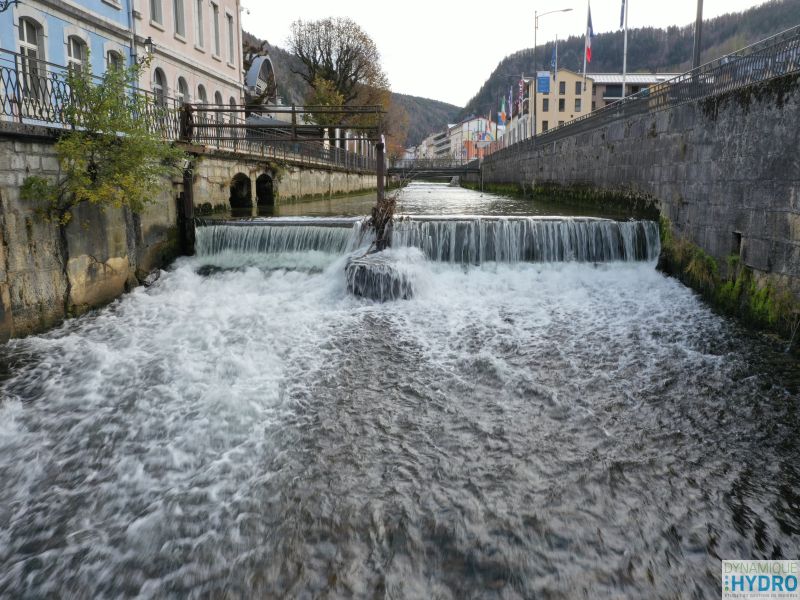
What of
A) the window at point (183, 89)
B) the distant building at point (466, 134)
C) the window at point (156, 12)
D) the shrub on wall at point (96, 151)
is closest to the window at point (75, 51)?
the window at point (156, 12)

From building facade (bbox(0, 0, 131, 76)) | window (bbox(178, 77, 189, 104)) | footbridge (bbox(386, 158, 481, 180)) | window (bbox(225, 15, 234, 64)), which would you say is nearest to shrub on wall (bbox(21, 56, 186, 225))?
building facade (bbox(0, 0, 131, 76))

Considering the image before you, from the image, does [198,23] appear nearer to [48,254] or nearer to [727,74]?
[48,254]

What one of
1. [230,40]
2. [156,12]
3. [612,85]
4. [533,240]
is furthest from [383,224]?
[612,85]

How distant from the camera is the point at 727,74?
→ 33.9 feet

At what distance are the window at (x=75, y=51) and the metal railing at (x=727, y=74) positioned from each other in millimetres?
14584

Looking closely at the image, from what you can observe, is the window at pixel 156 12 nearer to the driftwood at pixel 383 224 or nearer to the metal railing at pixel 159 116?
the metal railing at pixel 159 116

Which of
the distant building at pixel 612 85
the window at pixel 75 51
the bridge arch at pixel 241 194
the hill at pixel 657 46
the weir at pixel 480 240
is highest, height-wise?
the hill at pixel 657 46

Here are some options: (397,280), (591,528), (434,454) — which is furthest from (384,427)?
(397,280)

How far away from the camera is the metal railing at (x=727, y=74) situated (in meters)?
8.48

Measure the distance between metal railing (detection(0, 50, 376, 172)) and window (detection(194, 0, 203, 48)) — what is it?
10.2ft

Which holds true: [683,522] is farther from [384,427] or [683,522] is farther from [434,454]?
[384,427]

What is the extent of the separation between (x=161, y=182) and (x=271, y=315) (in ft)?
16.2

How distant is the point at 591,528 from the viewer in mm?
4250

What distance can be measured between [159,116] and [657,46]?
15907cm
